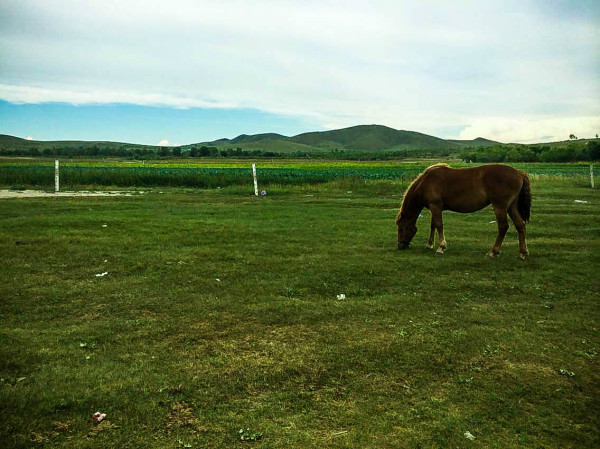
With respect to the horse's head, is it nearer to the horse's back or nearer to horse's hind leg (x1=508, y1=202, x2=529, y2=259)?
the horse's back

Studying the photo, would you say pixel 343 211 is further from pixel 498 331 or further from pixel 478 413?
pixel 478 413

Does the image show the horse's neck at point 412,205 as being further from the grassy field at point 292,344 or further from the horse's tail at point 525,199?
the horse's tail at point 525,199

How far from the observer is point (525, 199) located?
A: 33.5ft

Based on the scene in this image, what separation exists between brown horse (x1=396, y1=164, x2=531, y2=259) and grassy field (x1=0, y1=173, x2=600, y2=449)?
643 millimetres

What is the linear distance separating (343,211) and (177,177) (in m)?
17.2

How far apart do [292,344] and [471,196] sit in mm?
6704

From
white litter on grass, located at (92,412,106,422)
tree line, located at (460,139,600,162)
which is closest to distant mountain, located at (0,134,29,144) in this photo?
tree line, located at (460,139,600,162)

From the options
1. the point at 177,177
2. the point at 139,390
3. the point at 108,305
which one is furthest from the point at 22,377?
the point at 177,177

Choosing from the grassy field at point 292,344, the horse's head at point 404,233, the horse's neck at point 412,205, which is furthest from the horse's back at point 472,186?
the grassy field at point 292,344

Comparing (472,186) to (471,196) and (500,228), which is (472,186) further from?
(500,228)

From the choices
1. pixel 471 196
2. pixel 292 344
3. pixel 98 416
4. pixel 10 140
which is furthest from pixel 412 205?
pixel 10 140

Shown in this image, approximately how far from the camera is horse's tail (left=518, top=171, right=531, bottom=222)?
10094mm

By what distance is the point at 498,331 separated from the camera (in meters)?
5.93

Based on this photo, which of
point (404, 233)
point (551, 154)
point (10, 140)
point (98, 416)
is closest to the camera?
point (98, 416)
